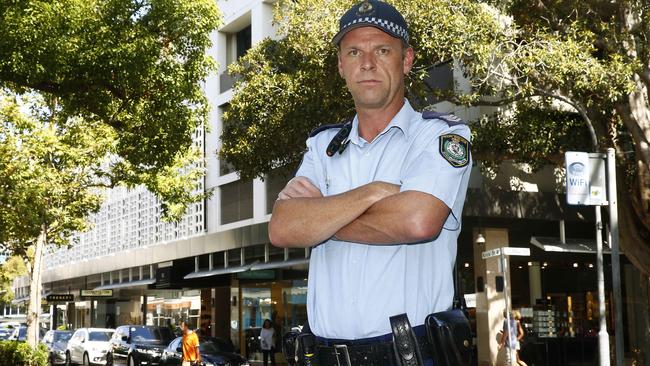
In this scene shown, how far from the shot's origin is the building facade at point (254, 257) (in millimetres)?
21469

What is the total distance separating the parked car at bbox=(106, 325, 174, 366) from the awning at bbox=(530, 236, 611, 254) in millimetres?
10821

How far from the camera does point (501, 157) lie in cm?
1722

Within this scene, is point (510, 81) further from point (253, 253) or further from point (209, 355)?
point (253, 253)

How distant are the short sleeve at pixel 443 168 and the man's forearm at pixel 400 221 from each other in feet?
0.12

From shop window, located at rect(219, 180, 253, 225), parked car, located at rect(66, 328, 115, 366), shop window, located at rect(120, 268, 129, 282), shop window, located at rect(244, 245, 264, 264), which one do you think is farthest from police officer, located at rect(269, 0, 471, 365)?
shop window, located at rect(120, 268, 129, 282)

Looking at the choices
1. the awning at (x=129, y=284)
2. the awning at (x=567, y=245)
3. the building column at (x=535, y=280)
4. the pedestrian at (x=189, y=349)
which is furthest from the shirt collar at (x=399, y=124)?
the awning at (x=129, y=284)

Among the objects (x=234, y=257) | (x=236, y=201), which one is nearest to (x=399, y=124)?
(x=234, y=257)

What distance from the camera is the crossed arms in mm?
2637

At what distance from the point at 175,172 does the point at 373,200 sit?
2487 cm

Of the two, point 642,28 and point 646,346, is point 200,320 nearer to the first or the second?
point 646,346

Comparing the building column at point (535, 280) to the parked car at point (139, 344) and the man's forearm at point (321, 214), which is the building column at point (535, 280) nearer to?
the parked car at point (139, 344)

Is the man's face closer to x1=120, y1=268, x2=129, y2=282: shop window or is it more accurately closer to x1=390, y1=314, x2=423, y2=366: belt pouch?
x1=390, y1=314, x2=423, y2=366: belt pouch

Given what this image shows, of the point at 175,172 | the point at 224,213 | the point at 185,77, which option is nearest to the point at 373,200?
the point at 185,77

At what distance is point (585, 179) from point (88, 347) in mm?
23786
